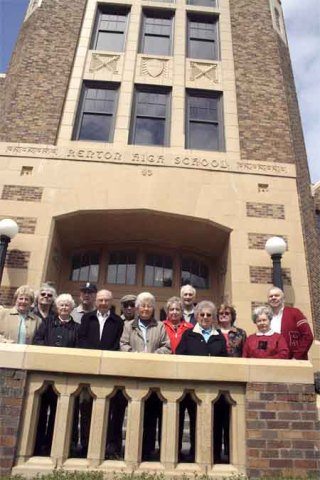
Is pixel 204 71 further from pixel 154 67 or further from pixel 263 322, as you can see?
pixel 263 322

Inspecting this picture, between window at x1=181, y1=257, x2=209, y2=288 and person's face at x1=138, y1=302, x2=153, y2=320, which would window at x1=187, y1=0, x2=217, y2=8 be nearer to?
window at x1=181, y1=257, x2=209, y2=288

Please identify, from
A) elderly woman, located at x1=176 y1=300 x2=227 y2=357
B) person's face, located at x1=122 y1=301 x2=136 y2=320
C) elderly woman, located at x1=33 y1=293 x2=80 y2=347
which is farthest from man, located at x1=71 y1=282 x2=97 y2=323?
elderly woman, located at x1=176 y1=300 x2=227 y2=357

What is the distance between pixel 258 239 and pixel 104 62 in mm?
6323

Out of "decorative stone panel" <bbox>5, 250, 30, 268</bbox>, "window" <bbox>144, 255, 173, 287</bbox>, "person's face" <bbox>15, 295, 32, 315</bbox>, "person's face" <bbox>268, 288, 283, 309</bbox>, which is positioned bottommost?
"person's face" <bbox>15, 295, 32, 315</bbox>

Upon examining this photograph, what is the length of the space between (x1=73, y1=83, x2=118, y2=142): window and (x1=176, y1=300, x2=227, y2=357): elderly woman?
6.52m

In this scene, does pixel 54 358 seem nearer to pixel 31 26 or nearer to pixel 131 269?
pixel 131 269

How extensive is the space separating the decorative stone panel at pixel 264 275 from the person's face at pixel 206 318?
13.7ft

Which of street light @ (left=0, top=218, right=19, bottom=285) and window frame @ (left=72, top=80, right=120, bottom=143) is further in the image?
window frame @ (left=72, top=80, right=120, bottom=143)

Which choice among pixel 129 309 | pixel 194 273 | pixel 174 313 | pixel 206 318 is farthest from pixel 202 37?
pixel 206 318

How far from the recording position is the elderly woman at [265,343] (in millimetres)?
3850

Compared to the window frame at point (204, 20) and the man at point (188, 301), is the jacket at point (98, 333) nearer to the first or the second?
the man at point (188, 301)

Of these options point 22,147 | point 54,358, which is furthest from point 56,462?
point 22,147

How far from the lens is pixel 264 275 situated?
8180 mm

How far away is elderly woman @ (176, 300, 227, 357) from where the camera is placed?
3778mm
